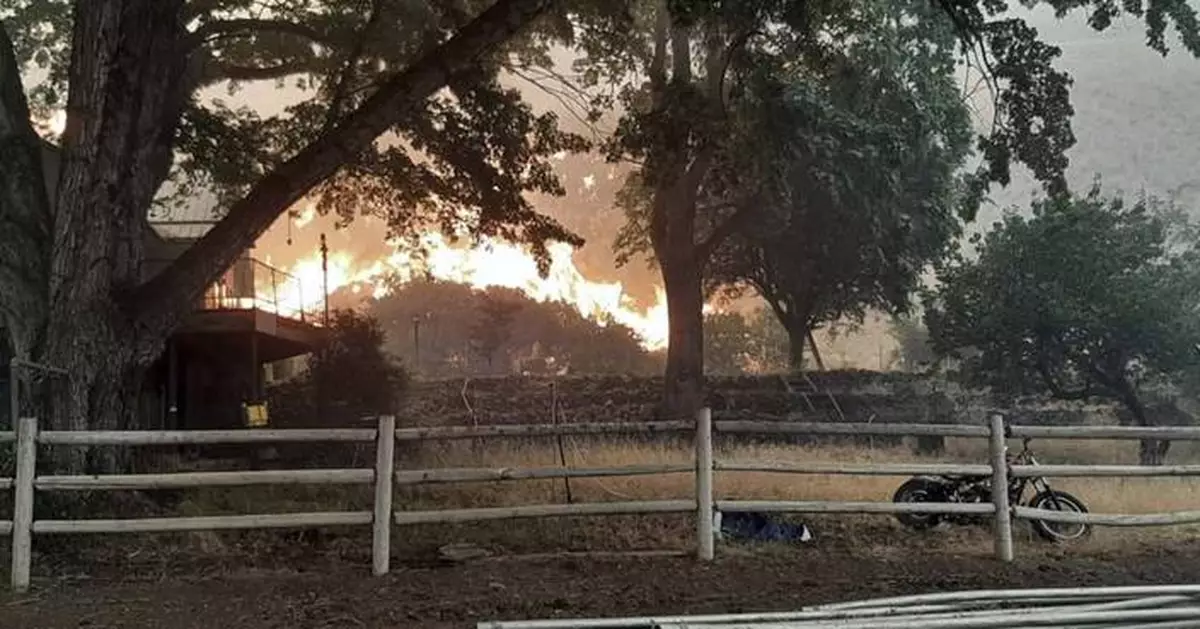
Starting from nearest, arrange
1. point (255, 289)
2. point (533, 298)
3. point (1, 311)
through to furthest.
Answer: point (1, 311) → point (255, 289) → point (533, 298)

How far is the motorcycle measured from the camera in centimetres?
1044

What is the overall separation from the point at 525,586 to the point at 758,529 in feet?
9.64

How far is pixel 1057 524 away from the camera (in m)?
10.5

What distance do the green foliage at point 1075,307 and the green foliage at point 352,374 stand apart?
17.4m

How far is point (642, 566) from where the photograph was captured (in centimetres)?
891

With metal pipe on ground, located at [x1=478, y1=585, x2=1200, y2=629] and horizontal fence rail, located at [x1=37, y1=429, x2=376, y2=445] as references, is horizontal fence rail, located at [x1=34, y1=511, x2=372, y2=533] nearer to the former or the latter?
horizontal fence rail, located at [x1=37, y1=429, x2=376, y2=445]

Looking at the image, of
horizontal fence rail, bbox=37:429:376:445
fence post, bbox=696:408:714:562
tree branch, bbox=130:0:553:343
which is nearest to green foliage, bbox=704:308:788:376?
tree branch, bbox=130:0:553:343

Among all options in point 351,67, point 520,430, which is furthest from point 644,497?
point 351,67

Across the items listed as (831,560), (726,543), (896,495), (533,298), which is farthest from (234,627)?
(533,298)

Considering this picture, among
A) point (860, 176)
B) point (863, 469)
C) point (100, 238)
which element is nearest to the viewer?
point (863, 469)

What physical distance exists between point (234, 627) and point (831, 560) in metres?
5.43

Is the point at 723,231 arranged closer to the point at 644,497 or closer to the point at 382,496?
the point at 644,497

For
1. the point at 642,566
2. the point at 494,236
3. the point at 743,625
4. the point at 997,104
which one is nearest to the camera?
the point at 743,625

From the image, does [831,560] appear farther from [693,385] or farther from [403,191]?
[693,385]
